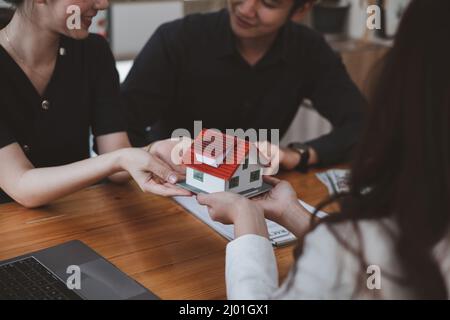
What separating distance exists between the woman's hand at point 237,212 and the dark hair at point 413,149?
282 mm

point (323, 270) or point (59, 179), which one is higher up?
point (323, 270)

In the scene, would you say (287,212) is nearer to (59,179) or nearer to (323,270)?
(323,270)

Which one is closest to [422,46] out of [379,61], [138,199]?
[379,61]

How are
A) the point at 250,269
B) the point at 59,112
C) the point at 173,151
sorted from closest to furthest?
1. the point at 250,269
2. the point at 173,151
3. the point at 59,112

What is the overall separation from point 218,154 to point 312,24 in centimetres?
261

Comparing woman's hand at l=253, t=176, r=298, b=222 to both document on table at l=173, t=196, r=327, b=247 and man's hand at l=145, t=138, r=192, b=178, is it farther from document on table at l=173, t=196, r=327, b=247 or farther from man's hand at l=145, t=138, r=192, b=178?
man's hand at l=145, t=138, r=192, b=178

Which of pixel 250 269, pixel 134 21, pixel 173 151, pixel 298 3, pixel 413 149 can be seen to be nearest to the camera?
pixel 413 149

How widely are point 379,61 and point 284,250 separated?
1.90 ft

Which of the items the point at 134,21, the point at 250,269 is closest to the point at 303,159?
the point at 250,269

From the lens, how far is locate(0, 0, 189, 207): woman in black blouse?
1.42 meters

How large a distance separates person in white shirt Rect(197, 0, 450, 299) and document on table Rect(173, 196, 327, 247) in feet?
1.40

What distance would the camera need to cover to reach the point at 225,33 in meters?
2.09

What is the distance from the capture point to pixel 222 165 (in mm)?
1345
